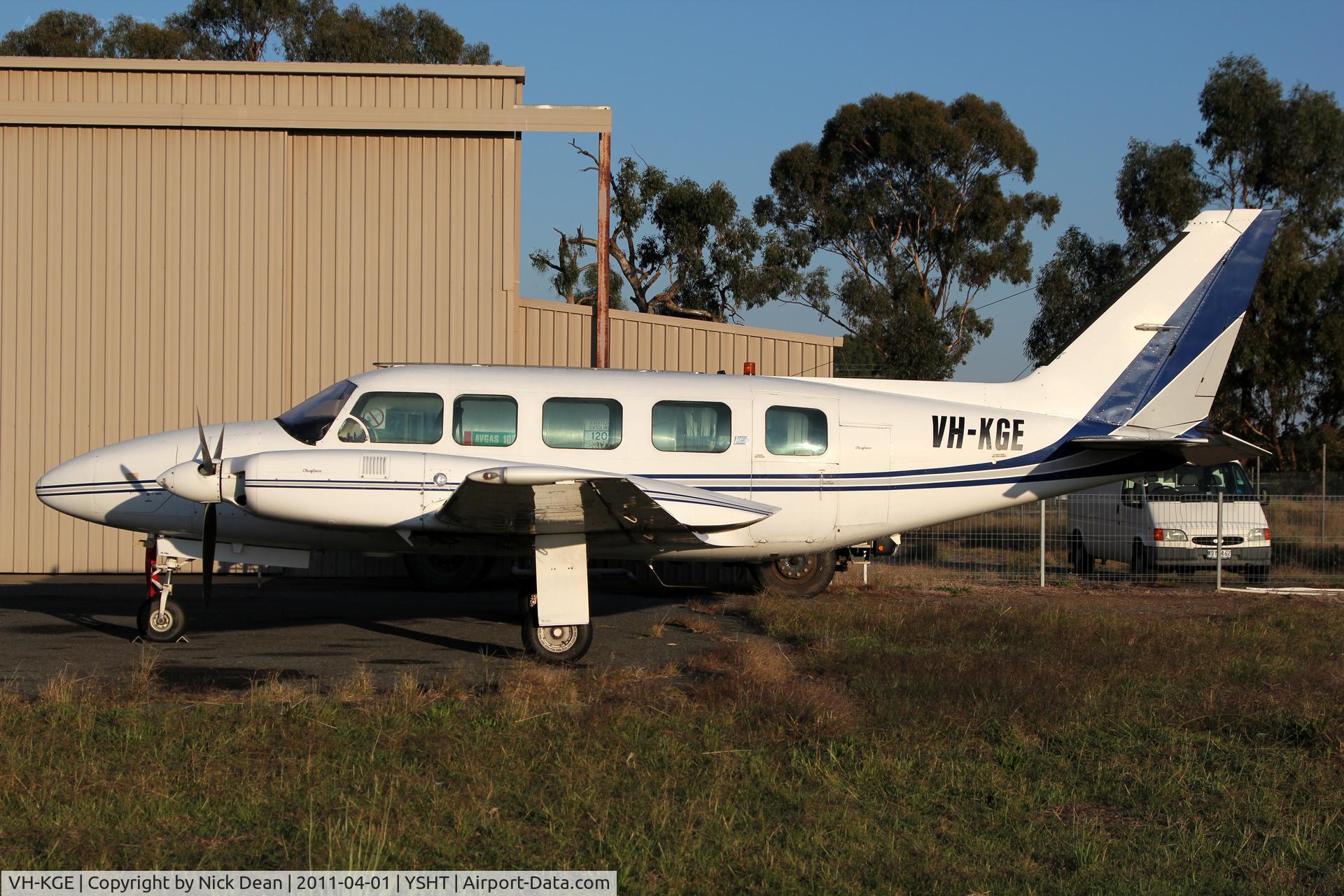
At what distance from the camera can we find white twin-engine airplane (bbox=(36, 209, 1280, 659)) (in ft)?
32.3

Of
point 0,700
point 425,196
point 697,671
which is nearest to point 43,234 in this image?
point 425,196

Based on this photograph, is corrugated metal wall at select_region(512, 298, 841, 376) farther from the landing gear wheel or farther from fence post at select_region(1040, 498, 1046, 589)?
the landing gear wheel

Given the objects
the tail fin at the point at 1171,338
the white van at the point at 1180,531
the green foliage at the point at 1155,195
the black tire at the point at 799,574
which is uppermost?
the green foliage at the point at 1155,195

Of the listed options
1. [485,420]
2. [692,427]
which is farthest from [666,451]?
[485,420]

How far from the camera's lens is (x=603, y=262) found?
704 inches

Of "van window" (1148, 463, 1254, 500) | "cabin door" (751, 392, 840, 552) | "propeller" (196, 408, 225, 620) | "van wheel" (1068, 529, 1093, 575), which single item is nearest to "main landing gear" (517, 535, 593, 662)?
"cabin door" (751, 392, 840, 552)

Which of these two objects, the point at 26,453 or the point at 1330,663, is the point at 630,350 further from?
the point at 1330,663

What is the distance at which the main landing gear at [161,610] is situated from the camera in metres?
10.7

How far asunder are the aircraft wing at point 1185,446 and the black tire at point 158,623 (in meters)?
9.44

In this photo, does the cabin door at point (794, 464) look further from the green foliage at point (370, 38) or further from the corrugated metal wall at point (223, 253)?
the green foliage at point (370, 38)

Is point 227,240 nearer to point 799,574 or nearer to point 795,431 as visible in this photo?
point 799,574

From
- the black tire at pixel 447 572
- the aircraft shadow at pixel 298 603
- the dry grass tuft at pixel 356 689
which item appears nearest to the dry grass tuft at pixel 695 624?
the aircraft shadow at pixel 298 603

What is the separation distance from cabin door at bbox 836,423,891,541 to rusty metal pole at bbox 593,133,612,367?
6443mm

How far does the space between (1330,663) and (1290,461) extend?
109ft
